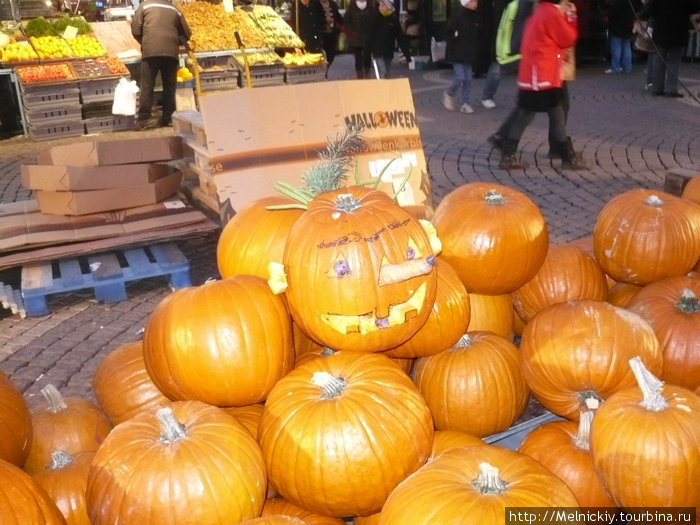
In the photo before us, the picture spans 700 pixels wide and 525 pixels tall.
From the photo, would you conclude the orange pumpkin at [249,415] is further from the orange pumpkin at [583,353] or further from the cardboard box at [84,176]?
the cardboard box at [84,176]

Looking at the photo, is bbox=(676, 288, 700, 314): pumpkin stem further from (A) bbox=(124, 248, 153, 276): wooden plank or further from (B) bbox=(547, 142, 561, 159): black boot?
(B) bbox=(547, 142, 561, 159): black boot

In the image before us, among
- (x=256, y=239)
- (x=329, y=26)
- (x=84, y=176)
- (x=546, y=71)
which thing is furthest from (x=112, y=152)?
(x=329, y=26)

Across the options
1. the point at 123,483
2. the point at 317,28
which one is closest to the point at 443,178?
the point at 123,483

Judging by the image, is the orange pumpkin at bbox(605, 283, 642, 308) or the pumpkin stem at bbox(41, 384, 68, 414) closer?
the pumpkin stem at bbox(41, 384, 68, 414)

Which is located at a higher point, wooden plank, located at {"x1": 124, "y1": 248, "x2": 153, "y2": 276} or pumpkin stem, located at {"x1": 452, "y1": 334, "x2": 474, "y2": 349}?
pumpkin stem, located at {"x1": 452, "y1": 334, "x2": 474, "y2": 349}

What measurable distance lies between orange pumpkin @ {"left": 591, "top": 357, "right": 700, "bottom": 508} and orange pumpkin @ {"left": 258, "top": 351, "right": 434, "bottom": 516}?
553mm

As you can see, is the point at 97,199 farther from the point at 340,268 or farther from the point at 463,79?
the point at 463,79

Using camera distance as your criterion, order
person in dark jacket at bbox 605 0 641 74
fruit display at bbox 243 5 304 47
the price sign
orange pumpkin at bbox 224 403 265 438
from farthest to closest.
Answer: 1. person in dark jacket at bbox 605 0 641 74
2. fruit display at bbox 243 5 304 47
3. the price sign
4. orange pumpkin at bbox 224 403 265 438

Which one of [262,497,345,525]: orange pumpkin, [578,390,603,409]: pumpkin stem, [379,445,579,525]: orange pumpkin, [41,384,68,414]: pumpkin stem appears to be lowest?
[262,497,345,525]: orange pumpkin

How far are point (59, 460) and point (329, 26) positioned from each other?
13120 mm

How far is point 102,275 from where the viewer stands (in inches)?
186

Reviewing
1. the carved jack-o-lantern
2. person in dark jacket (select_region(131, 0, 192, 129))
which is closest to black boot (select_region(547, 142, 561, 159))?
person in dark jacket (select_region(131, 0, 192, 129))

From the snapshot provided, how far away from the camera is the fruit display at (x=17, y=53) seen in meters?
10.3

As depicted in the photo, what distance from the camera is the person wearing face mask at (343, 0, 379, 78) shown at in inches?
480
